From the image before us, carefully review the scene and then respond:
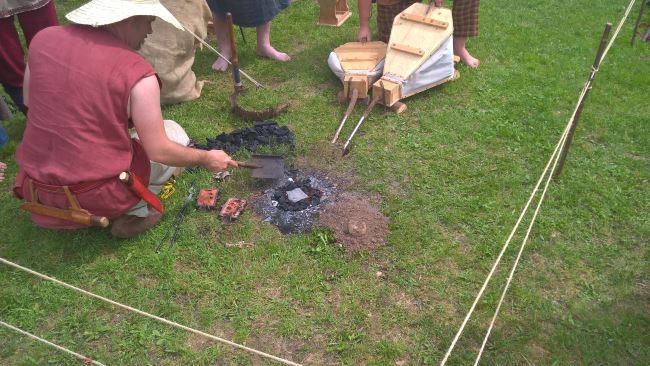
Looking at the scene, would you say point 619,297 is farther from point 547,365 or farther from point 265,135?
point 265,135

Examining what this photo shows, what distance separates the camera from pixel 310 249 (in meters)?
3.43

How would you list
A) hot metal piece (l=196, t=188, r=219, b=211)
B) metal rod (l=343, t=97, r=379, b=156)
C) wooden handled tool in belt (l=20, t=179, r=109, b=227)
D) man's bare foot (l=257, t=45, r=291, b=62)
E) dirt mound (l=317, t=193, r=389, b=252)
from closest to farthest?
wooden handled tool in belt (l=20, t=179, r=109, b=227) → dirt mound (l=317, t=193, r=389, b=252) → hot metal piece (l=196, t=188, r=219, b=211) → metal rod (l=343, t=97, r=379, b=156) → man's bare foot (l=257, t=45, r=291, b=62)

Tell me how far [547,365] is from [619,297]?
0.79 m

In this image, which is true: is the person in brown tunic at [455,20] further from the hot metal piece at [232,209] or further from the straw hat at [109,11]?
the straw hat at [109,11]

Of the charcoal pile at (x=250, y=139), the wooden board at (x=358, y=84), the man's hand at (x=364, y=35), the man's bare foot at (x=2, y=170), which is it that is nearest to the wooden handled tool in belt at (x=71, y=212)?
the man's bare foot at (x=2, y=170)

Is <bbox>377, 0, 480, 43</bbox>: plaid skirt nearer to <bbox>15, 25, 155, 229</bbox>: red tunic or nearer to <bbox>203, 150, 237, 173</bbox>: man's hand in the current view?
<bbox>203, 150, 237, 173</bbox>: man's hand

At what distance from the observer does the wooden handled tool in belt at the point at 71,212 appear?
10.0ft

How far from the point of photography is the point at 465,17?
5.43 meters

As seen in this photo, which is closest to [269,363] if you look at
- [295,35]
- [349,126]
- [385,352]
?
[385,352]

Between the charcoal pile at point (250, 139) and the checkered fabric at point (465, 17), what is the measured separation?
2505 millimetres

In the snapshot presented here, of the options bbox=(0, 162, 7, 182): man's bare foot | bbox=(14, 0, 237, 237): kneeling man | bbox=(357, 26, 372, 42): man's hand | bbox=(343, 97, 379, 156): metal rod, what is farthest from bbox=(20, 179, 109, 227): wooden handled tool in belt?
bbox=(357, 26, 372, 42): man's hand

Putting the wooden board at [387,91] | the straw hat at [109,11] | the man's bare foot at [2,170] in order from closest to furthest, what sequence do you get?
the straw hat at [109,11], the man's bare foot at [2,170], the wooden board at [387,91]

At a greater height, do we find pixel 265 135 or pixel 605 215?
pixel 265 135

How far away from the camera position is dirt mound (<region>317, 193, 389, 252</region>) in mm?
3443
